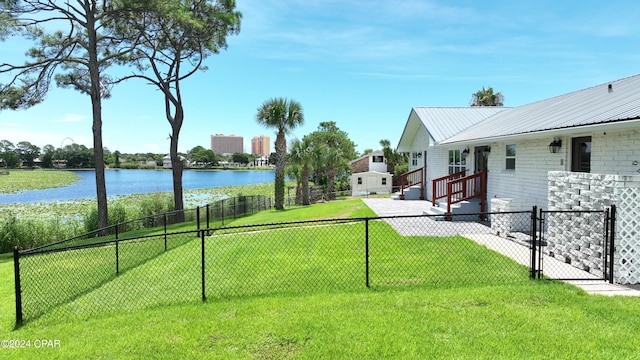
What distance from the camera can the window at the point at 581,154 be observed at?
855 cm

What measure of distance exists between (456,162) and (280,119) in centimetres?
1259

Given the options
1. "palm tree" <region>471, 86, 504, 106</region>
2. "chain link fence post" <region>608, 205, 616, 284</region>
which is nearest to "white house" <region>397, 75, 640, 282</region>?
"chain link fence post" <region>608, 205, 616, 284</region>

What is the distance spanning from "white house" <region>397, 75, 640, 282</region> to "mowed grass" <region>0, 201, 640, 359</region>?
178 cm

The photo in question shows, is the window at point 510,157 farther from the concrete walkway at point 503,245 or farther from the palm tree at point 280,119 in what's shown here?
the palm tree at point 280,119

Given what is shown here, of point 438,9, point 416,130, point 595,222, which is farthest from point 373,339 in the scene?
point 416,130

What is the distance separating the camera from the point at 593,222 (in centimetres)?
644

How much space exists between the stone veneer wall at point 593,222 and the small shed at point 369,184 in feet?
103

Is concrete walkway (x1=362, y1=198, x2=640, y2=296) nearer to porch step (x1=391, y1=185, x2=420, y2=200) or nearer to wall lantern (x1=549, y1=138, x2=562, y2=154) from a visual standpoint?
wall lantern (x1=549, y1=138, x2=562, y2=154)

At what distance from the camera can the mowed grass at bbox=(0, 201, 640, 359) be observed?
3.84m

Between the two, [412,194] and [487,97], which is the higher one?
[487,97]

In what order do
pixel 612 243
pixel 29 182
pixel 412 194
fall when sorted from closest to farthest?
pixel 612 243
pixel 412 194
pixel 29 182

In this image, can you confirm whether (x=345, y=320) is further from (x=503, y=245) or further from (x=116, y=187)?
(x=116, y=187)

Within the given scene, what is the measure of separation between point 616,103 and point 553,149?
179cm

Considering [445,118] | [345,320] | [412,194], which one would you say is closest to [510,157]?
[445,118]
